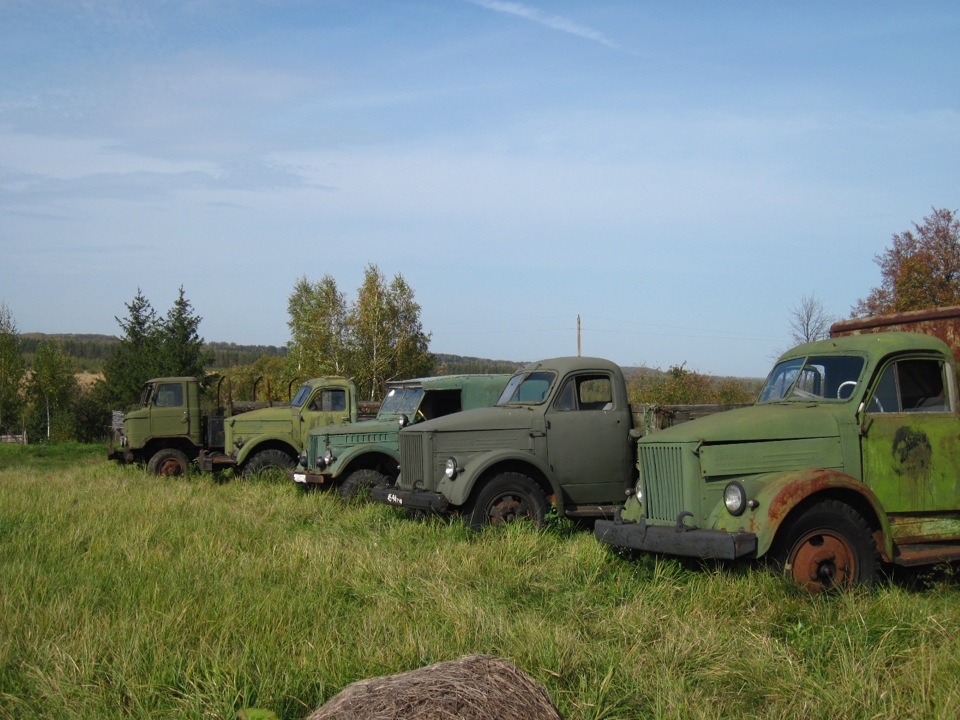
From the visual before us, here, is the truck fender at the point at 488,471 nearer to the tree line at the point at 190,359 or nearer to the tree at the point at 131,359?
the tree line at the point at 190,359

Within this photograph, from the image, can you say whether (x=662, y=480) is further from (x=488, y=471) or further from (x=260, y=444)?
(x=260, y=444)

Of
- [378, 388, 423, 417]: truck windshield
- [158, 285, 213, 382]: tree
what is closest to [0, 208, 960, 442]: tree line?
[158, 285, 213, 382]: tree

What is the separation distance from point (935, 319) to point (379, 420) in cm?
726

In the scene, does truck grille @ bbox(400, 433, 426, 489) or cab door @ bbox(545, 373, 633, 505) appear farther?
truck grille @ bbox(400, 433, 426, 489)

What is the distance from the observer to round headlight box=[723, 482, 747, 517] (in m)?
6.35

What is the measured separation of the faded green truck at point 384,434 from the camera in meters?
12.2

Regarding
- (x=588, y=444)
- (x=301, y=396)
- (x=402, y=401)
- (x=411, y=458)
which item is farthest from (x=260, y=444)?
(x=588, y=444)

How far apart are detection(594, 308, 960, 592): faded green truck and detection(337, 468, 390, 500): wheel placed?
5.32m

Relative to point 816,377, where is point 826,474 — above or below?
below

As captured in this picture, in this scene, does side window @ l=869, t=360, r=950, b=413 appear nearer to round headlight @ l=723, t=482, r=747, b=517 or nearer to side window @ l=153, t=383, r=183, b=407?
round headlight @ l=723, t=482, r=747, b=517

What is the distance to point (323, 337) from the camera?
4828cm

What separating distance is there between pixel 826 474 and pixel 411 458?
4836 millimetres

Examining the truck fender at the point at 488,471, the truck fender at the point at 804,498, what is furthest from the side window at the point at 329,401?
the truck fender at the point at 804,498

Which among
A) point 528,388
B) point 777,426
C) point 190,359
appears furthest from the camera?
point 190,359
